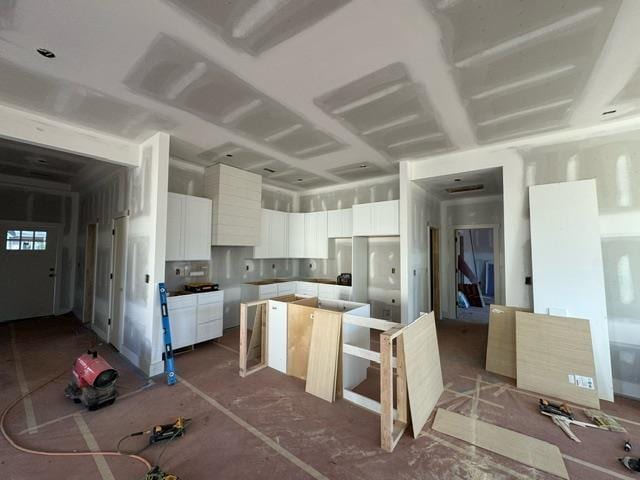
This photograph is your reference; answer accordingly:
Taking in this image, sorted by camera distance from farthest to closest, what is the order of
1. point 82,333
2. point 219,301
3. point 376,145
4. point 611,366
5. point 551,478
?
point 82,333 < point 219,301 < point 376,145 < point 611,366 < point 551,478

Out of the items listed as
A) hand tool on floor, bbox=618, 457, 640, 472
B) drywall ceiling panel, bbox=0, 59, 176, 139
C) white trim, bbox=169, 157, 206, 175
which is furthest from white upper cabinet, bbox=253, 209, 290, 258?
hand tool on floor, bbox=618, 457, 640, 472

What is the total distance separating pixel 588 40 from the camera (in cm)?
188

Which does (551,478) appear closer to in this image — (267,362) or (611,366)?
(611,366)

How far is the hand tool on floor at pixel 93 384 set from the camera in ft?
8.43

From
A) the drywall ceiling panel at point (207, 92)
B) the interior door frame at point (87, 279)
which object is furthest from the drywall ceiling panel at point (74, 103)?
the interior door frame at point (87, 279)

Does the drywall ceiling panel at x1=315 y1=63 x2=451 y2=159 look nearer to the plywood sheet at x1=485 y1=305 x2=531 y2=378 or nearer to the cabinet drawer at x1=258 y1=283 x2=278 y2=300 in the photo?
the plywood sheet at x1=485 y1=305 x2=531 y2=378

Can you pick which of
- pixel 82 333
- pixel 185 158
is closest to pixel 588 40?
pixel 185 158

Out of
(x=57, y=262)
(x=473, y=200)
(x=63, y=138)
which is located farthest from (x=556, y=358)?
(x=57, y=262)

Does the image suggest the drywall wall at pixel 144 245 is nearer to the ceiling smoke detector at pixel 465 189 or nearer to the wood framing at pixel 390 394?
the wood framing at pixel 390 394

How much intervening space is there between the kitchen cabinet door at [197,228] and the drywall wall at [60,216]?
13.3 feet

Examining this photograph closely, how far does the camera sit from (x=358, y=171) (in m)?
5.10

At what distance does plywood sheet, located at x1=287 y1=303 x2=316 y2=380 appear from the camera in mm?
3143

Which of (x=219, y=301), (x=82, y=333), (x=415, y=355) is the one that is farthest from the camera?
(x=82, y=333)

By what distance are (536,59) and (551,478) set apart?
301cm
